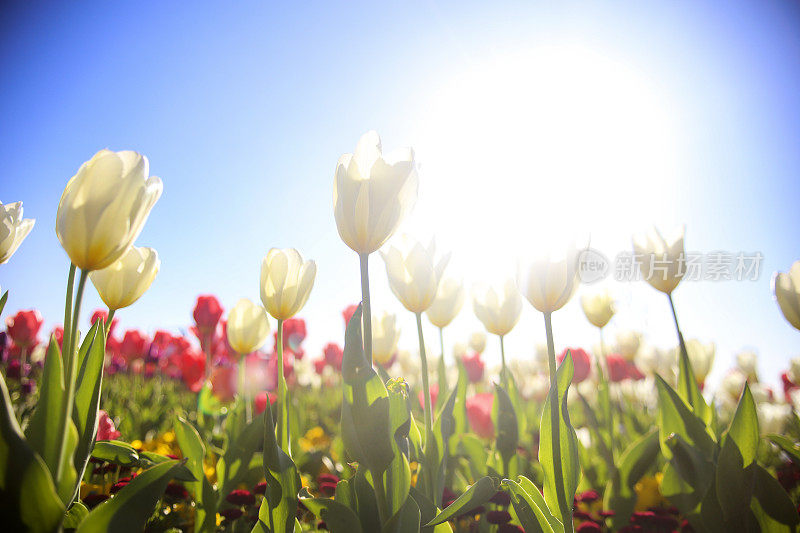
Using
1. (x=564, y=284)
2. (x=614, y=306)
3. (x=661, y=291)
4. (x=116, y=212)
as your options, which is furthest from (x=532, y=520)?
(x=614, y=306)

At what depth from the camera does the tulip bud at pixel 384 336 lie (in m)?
1.83

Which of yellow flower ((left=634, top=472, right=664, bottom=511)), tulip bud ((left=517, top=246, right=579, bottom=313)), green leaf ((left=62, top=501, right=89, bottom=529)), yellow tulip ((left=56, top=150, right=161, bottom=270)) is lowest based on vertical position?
yellow flower ((left=634, top=472, right=664, bottom=511))

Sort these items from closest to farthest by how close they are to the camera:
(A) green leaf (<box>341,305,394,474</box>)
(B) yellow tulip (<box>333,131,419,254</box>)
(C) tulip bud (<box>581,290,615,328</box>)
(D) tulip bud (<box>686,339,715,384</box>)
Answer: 1. (A) green leaf (<box>341,305,394,474</box>)
2. (B) yellow tulip (<box>333,131,419,254</box>)
3. (C) tulip bud (<box>581,290,615,328</box>)
4. (D) tulip bud (<box>686,339,715,384</box>)

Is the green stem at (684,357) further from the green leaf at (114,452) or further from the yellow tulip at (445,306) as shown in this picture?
the green leaf at (114,452)

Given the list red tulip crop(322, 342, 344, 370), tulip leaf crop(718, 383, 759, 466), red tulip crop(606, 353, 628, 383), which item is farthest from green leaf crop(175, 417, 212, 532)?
red tulip crop(606, 353, 628, 383)

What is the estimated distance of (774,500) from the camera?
145 centimetres

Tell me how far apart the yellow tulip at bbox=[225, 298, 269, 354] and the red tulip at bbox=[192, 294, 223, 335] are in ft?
3.68

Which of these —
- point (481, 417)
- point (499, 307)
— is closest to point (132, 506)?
point (499, 307)

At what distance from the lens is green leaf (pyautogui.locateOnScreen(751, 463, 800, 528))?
1.43m

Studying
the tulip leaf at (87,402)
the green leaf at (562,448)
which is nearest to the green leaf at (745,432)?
the green leaf at (562,448)

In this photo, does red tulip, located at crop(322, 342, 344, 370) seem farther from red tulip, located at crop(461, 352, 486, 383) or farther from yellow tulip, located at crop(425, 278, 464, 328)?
yellow tulip, located at crop(425, 278, 464, 328)

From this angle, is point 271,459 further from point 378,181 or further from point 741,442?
point 741,442

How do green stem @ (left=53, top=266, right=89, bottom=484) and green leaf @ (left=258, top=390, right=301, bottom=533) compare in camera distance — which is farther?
green leaf @ (left=258, top=390, right=301, bottom=533)

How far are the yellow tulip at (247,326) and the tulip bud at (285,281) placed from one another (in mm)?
540
